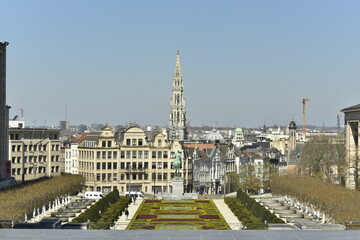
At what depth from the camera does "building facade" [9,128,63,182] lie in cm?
13600

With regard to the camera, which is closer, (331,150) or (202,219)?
(202,219)

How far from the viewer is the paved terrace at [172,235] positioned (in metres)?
36.3

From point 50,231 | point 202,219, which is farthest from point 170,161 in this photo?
point 50,231

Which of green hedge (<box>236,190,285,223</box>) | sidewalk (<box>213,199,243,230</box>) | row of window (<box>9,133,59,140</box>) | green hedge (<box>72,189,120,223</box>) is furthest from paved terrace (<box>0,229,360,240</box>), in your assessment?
row of window (<box>9,133,59,140</box>)

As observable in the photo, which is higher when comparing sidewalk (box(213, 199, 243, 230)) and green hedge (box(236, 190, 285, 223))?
green hedge (box(236, 190, 285, 223))

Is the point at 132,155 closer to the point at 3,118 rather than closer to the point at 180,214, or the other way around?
the point at 3,118

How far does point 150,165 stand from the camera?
152375mm

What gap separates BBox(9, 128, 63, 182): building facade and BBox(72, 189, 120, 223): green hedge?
3488 centimetres

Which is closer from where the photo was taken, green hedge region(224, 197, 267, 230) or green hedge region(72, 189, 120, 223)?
green hedge region(224, 197, 267, 230)

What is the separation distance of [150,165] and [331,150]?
35387mm

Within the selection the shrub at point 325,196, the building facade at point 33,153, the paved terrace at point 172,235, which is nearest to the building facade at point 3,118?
the building facade at point 33,153

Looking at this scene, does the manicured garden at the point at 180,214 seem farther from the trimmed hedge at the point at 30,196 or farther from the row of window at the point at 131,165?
the row of window at the point at 131,165

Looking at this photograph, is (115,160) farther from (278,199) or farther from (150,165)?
(278,199)

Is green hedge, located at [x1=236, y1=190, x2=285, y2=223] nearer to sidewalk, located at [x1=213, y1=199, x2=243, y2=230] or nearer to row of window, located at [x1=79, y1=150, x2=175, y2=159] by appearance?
sidewalk, located at [x1=213, y1=199, x2=243, y2=230]
